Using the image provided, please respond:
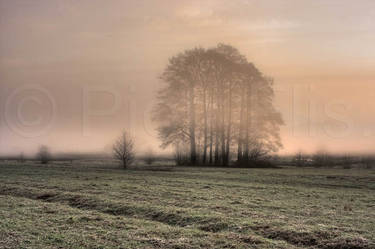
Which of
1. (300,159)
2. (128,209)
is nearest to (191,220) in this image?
(128,209)

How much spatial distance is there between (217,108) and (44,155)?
1116 inches

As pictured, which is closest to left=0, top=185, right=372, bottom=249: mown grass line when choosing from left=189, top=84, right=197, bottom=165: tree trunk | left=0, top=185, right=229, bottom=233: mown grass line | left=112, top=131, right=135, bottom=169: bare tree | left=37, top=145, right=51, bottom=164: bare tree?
left=0, top=185, right=229, bottom=233: mown grass line

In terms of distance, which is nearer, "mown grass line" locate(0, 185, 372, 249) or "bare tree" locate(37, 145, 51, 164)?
"mown grass line" locate(0, 185, 372, 249)

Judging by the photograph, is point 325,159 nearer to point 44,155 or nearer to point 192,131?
point 192,131

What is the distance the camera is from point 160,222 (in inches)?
485

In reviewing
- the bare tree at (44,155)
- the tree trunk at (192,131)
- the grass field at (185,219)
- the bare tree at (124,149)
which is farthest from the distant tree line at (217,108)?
the grass field at (185,219)

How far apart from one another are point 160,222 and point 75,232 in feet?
9.51

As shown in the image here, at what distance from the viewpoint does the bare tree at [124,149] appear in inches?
1630

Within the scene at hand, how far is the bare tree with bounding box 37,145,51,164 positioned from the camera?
181 ft

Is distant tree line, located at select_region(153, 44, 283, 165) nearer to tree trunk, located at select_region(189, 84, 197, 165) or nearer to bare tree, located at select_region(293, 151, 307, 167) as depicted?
tree trunk, located at select_region(189, 84, 197, 165)

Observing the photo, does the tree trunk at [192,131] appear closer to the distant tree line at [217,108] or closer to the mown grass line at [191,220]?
the distant tree line at [217,108]

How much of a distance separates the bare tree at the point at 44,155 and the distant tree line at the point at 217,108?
67.6 ft

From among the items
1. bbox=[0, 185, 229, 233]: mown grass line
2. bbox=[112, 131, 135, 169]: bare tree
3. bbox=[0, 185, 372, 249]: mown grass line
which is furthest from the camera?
bbox=[112, 131, 135, 169]: bare tree

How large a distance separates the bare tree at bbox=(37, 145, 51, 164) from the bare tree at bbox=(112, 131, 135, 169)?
1889 cm
